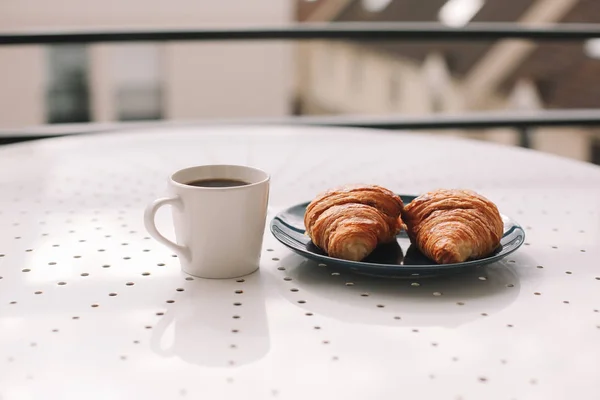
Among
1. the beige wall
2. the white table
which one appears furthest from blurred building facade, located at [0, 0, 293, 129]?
the white table

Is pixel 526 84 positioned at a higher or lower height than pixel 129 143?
lower

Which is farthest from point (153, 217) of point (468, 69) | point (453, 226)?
point (468, 69)

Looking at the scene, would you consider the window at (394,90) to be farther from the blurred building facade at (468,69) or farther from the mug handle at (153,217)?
the mug handle at (153,217)

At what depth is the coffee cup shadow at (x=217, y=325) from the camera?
62cm

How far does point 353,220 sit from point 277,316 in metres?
0.13

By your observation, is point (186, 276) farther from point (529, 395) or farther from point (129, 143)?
point (129, 143)

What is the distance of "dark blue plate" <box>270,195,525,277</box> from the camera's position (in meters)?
0.74

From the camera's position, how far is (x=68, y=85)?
6.96 m

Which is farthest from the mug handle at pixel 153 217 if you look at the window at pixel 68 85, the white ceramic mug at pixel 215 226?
the window at pixel 68 85

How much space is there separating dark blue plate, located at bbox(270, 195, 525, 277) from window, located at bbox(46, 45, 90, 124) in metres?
6.32

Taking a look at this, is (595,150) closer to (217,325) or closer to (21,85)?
(21,85)

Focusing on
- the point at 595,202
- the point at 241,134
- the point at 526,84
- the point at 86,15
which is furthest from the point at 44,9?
the point at 595,202

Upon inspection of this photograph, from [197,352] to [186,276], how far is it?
6.8 inches

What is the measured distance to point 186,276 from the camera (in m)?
0.79
